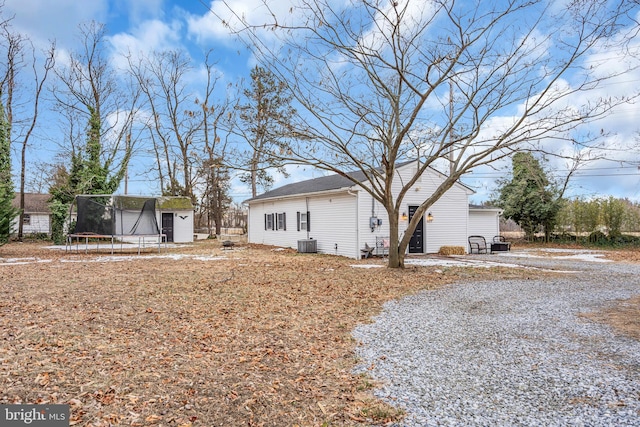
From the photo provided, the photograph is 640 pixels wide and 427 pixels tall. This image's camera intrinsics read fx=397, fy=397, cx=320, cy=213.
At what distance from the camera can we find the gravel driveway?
266cm

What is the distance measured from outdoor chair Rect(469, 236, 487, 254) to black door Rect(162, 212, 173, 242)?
15.6 m

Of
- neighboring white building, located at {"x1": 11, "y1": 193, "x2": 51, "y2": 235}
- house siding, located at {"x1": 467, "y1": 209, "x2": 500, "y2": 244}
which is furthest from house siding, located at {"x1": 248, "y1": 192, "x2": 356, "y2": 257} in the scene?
neighboring white building, located at {"x1": 11, "y1": 193, "x2": 51, "y2": 235}

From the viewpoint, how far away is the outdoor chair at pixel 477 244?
1566cm

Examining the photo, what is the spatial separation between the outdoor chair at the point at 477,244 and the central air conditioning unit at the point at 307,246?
6.14 meters

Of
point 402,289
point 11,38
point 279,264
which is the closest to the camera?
point 402,289

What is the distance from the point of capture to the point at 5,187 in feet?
45.6


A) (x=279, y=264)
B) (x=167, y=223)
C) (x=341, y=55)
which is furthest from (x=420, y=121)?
(x=167, y=223)

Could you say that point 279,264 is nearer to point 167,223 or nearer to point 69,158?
point 167,223

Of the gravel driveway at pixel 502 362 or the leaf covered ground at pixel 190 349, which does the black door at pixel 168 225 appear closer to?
the leaf covered ground at pixel 190 349

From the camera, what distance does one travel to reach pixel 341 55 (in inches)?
360

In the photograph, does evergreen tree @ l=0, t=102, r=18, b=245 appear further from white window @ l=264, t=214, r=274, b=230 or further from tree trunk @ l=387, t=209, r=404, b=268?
tree trunk @ l=387, t=209, r=404, b=268

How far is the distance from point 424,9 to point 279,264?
281 inches

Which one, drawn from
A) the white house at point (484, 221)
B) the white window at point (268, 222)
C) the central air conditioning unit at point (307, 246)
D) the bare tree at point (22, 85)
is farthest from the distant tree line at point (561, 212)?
the bare tree at point (22, 85)

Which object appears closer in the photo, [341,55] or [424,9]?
[424,9]
